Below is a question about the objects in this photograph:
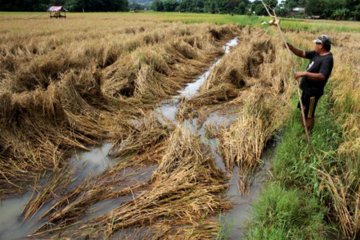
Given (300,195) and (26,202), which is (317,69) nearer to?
(300,195)

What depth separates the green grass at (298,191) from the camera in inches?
119

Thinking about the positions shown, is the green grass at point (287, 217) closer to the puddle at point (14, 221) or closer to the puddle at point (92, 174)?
the puddle at point (92, 174)

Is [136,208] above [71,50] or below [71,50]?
below

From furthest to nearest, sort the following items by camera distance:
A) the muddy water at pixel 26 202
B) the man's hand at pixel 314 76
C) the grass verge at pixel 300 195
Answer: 1. the man's hand at pixel 314 76
2. the muddy water at pixel 26 202
3. the grass verge at pixel 300 195

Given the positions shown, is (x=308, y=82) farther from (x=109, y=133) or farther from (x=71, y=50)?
(x=71, y=50)

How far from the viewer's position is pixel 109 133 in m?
5.36

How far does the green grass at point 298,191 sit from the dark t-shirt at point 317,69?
2.13 ft

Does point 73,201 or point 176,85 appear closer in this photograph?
point 73,201

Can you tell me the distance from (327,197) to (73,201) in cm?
287

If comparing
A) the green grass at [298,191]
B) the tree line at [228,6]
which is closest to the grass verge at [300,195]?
the green grass at [298,191]

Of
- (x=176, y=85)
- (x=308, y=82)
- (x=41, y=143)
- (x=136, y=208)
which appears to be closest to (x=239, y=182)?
(x=136, y=208)

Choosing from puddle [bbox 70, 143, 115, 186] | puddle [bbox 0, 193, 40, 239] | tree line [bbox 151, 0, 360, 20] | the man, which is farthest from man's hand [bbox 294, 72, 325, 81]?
tree line [bbox 151, 0, 360, 20]

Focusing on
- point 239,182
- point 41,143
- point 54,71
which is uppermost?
point 54,71

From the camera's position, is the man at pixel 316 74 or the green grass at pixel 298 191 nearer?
the green grass at pixel 298 191
